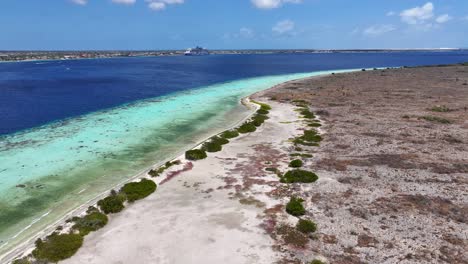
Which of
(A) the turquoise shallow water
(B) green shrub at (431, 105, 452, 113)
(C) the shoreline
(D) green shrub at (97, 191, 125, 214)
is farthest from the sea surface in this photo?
(B) green shrub at (431, 105, 452, 113)

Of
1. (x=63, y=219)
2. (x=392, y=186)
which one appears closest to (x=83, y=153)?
(x=63, y=219)

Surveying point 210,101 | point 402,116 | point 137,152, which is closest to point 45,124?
point 137,152

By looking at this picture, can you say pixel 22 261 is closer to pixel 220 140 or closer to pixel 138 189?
pixel 138 189

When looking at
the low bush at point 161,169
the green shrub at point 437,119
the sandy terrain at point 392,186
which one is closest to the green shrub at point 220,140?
the low bush at point 161,169

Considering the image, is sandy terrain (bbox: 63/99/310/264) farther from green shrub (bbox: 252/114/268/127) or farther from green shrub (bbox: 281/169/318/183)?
green shrub (bbox: 252/114/268/127)

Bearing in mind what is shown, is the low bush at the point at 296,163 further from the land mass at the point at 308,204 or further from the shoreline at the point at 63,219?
the shoreline at the point at 63,219

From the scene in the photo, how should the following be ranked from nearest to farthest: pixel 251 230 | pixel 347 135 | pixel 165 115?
pixel 251 230 → pixel 347 135 → pixel 165 115

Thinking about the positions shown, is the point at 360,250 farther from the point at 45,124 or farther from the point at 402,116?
the point at 45,124
